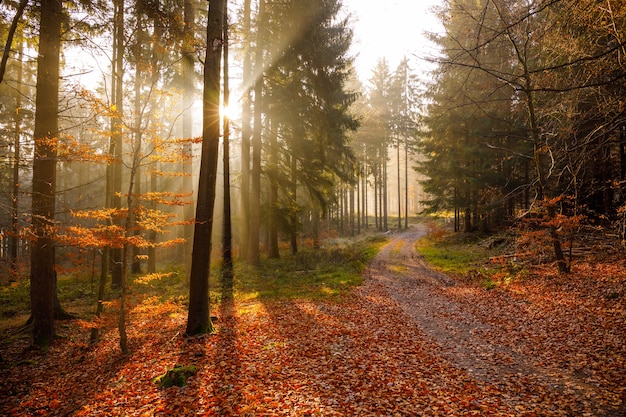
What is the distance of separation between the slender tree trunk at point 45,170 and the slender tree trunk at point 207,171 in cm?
385

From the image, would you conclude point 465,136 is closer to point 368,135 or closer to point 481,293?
point 368,135

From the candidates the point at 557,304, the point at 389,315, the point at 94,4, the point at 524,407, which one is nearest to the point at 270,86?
the point at 94,4

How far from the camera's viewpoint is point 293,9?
1472cm

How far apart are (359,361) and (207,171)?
5.27m

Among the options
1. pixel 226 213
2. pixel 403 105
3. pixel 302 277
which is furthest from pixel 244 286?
pixel 403 105

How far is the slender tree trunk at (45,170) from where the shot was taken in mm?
8156

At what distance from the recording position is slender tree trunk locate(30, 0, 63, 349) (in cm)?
816

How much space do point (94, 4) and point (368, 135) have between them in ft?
87.2

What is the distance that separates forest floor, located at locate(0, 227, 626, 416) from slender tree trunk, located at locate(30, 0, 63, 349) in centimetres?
80

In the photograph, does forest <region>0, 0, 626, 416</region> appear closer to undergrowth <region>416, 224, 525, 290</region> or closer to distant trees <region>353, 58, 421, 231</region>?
undergrowth <region>416, 224, 525, 290</region>

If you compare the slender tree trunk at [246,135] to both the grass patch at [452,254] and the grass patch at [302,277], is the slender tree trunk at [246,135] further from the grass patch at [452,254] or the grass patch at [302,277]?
the grass patch at [452,254]

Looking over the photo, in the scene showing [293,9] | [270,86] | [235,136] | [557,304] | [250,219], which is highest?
[293,9]

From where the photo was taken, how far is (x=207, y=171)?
25.1 feet

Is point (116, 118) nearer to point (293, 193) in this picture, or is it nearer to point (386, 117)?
point (293, 193)
